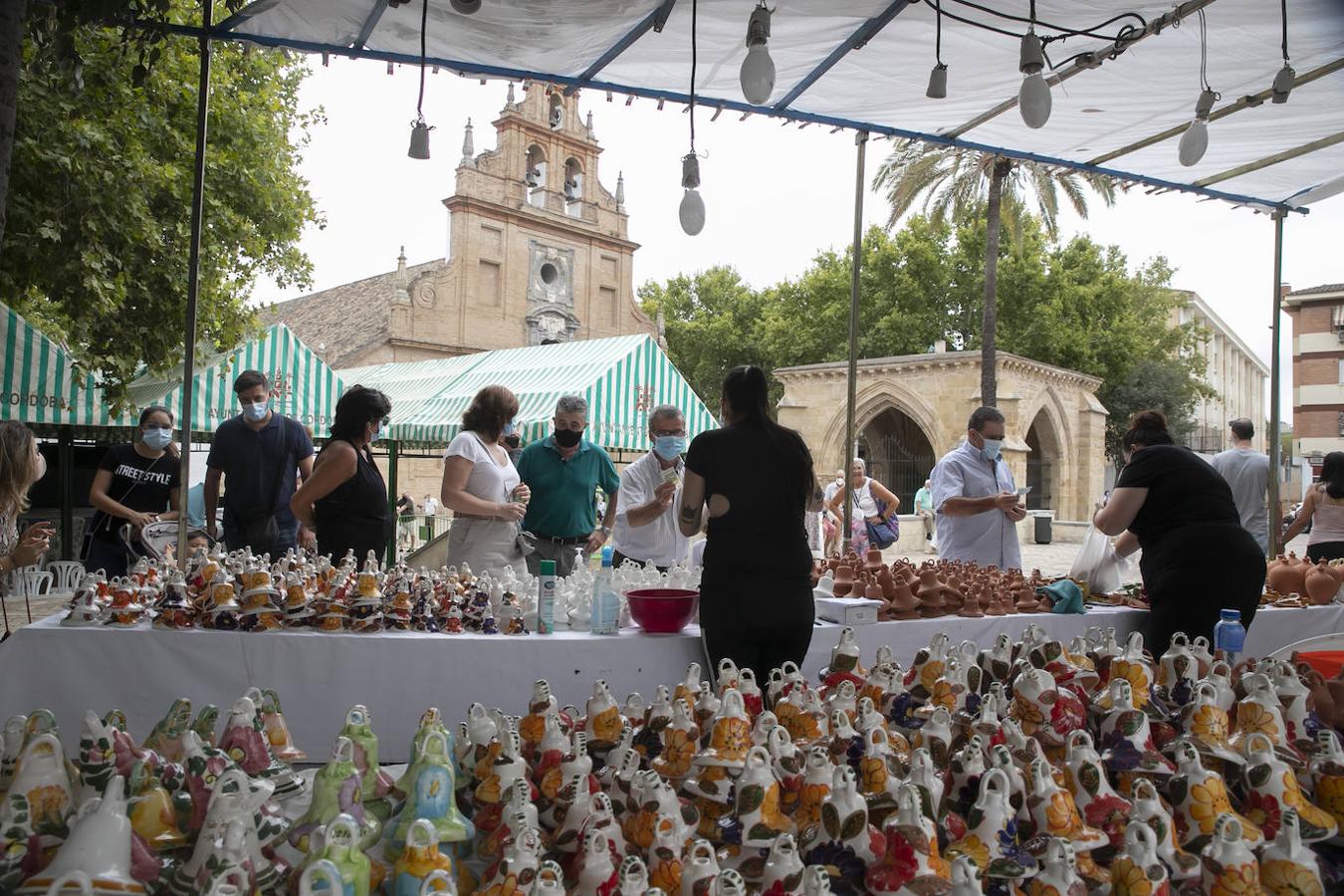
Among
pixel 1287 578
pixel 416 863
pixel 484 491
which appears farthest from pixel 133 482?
pixel 1287 578

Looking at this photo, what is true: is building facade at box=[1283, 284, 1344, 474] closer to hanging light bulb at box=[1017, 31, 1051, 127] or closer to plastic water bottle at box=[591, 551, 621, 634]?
hanging light bulb at box=[1017, 31, 1051, 127]

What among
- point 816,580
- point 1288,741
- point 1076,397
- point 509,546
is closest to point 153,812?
point 1288,741

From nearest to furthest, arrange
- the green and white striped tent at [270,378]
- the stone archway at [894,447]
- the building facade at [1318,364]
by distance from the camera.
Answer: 1. the green and white striped tent at [270,378]
2. the stone archway at [894,447]
3. the building facade at [1318,364]

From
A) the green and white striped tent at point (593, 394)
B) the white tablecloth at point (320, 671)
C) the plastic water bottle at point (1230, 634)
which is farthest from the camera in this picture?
the green and white striped tent at point (593, 394)

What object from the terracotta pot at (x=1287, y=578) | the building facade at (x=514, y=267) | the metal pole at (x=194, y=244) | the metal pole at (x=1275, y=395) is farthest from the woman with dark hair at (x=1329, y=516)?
the building facade at (x=514, y=267)

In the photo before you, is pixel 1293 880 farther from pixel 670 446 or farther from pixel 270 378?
pixel 270 378

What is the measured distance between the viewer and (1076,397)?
2370 centimetres

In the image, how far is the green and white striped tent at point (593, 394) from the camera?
10.6 meters

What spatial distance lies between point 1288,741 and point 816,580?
2.07 metres

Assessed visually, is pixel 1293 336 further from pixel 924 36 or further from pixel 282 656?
pixel 282 656

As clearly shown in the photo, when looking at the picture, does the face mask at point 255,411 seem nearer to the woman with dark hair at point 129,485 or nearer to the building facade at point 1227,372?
the woman with dark hair at point 129,485

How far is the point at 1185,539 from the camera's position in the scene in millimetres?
3367

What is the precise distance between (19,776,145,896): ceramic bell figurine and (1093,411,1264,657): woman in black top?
3333 mm

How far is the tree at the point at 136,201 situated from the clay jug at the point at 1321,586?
6.66 metres
